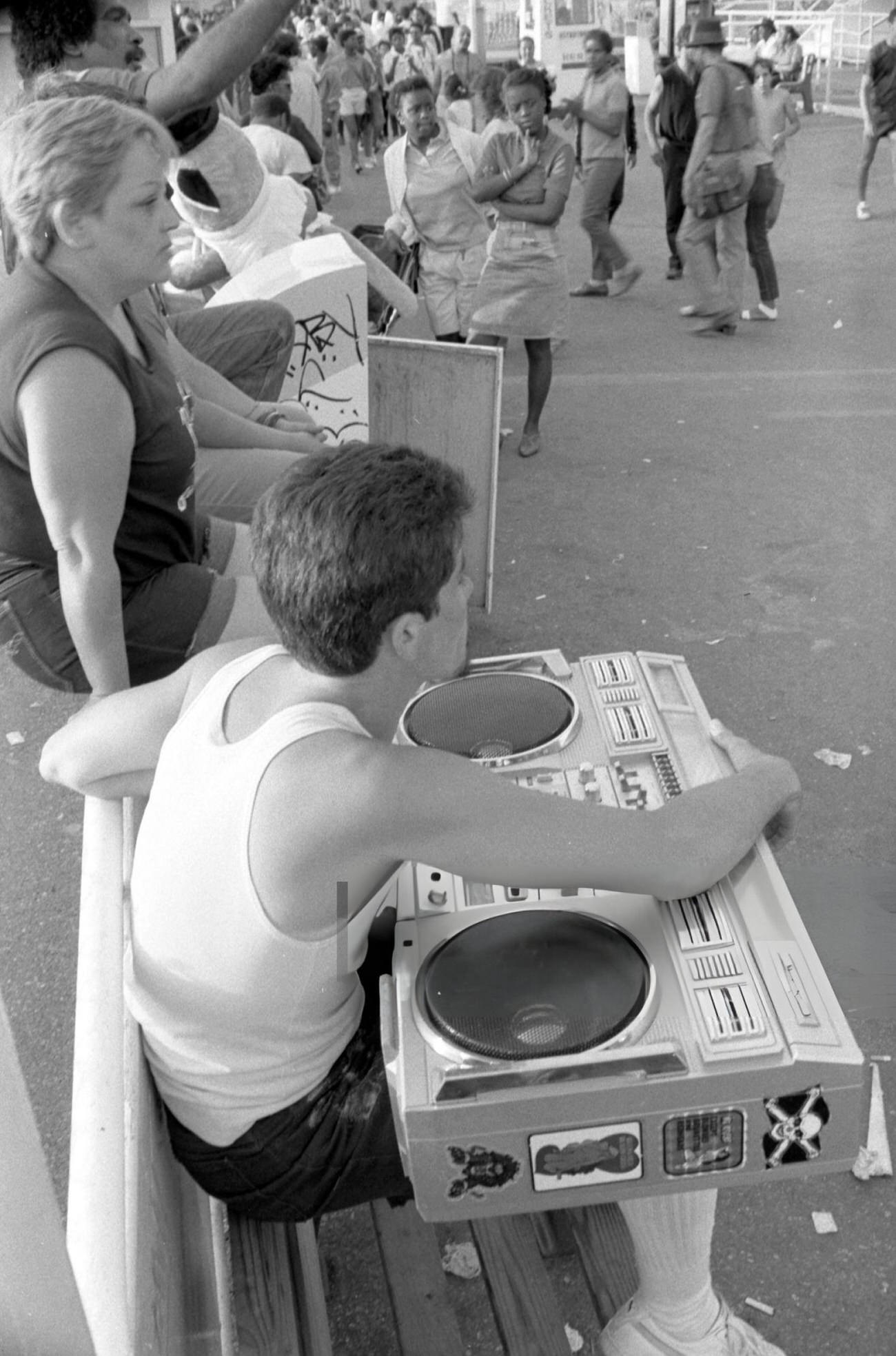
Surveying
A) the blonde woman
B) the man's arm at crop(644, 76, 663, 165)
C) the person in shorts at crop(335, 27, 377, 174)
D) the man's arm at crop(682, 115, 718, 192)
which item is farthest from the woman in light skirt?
the person in shorts at crop(335, 27, 377, 174)

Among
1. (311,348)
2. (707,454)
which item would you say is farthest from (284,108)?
(311,348)

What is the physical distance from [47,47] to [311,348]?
1.24 m

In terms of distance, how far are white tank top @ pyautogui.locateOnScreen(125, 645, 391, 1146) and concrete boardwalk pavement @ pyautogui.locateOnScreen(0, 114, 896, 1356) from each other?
2.65 feet

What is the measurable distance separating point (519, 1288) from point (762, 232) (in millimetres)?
7705

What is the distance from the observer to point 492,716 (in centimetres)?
205

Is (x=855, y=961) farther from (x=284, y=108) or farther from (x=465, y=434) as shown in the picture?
(x=284, y=108)

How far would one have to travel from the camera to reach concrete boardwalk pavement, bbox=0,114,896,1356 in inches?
95.8

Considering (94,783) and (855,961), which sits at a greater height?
(94,783)

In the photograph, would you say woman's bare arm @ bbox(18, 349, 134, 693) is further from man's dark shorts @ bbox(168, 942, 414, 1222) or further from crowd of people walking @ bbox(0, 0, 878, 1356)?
man's dark shorts @ bbox(168, 942, 414, 1222)

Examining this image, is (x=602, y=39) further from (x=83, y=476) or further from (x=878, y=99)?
(x=83, y=476)

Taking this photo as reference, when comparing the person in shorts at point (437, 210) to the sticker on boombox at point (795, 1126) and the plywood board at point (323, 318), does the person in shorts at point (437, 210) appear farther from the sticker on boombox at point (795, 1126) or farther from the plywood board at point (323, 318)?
the sticker on boombox at point (795, 1126)

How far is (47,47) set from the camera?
11.1 feet

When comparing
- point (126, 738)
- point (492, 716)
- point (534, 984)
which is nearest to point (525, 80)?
point (492, 716)

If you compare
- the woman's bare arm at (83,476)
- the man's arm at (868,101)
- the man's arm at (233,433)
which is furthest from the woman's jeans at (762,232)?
the woman's bare arm at (83,476)
